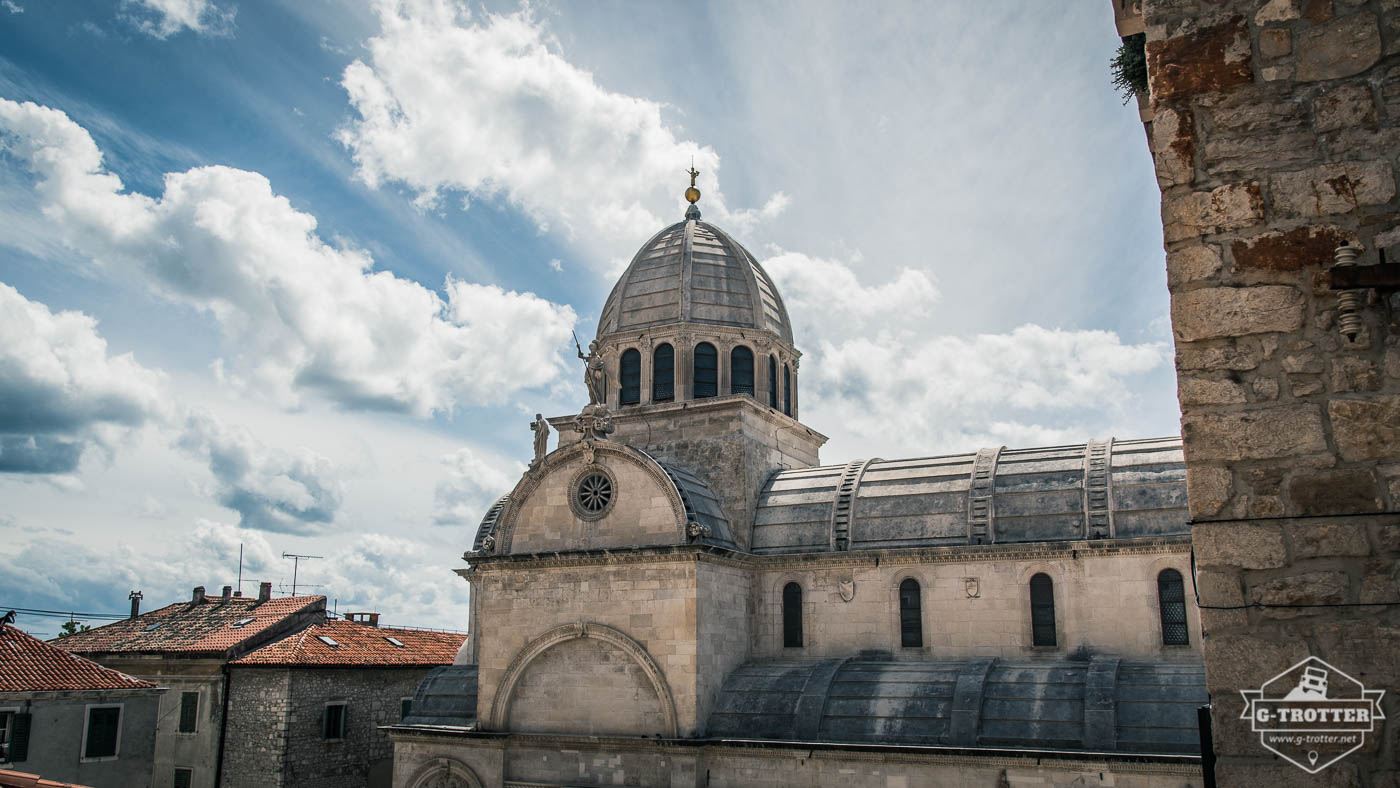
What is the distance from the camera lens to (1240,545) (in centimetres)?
573


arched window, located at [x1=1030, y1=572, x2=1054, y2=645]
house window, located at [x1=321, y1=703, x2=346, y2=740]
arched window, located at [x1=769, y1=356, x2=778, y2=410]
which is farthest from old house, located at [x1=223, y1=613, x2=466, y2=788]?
arched window, located at [x1=1030, y1=572, x2=1054, y2=645]

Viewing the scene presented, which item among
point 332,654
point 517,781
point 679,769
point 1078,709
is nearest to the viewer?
point 1078,709

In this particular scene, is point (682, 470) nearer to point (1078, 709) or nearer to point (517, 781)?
point (517, 781)

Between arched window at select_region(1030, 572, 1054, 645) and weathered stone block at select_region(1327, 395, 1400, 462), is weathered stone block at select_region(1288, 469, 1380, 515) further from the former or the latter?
arched window at select_region(1030, 572, 1054, 645)

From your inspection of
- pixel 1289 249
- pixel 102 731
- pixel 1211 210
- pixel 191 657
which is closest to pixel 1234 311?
pixel 1289 249

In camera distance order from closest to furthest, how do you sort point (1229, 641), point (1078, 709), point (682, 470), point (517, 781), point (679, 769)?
point (1229, 641)
point (1078, 709)
point (679, 769)
point (517, 781)
point (682, 470)

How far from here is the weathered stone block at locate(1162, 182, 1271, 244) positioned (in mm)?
5984

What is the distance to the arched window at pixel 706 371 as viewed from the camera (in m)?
29.3

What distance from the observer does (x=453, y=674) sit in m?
27.1

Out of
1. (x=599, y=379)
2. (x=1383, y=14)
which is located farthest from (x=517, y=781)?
(x=1383, y=14)

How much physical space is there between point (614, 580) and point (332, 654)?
15168mm

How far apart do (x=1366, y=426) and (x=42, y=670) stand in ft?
92.9

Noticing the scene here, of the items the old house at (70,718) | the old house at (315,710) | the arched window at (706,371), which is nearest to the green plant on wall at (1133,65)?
the arched window at (706,371)

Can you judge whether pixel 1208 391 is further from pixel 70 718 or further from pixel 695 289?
pixel 70 718
